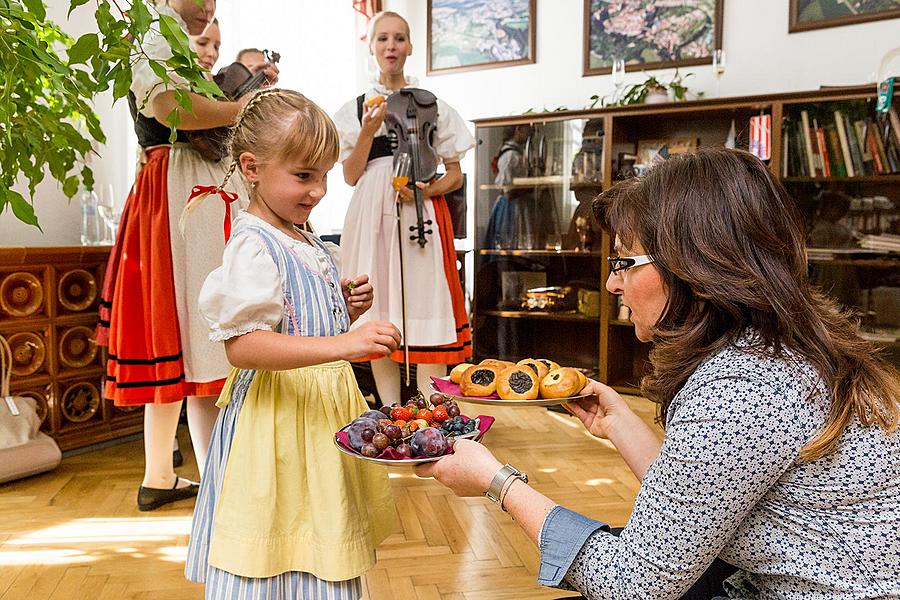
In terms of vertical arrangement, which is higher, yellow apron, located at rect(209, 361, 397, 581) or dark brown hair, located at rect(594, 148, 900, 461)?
dark brown hair, located at rect(594, 148, 900, 461)

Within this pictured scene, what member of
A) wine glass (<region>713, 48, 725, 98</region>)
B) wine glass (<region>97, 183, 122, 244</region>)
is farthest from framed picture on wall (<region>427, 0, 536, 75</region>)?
wine glass (<region>97, 183, 122, 244</region>)

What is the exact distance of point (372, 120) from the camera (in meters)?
2.78

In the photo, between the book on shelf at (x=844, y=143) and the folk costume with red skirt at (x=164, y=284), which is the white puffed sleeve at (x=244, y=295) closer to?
the folk costume with red skirt at (x=164, y=284)

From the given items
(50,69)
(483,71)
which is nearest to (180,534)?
(50,69)

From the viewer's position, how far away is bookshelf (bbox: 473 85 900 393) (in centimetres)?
371

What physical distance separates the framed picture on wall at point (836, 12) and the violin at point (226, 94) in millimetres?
3074

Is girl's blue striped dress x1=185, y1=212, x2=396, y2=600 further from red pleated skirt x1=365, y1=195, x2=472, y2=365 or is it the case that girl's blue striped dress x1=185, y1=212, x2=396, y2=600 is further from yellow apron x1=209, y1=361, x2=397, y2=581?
red pleated skirt x1=365, y1=195, x2=472, y2=365

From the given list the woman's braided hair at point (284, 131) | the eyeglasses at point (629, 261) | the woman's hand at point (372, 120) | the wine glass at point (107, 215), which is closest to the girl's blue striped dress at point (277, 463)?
the woman's braided hair at point (284, 131)

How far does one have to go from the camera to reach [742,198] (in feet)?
3.19

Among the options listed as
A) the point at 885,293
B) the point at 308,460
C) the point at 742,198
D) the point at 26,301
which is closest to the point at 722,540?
the point at 742,198

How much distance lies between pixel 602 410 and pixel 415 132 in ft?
6.30

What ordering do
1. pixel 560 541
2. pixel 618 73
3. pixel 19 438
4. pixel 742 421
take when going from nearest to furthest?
pixel 742 421, pixel 560 541, pixel 19 438, pixel 618 73

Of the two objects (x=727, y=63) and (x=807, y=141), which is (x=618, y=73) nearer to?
(x=727, y=63)

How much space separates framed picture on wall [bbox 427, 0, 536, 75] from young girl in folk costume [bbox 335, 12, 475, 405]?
1.91 m
